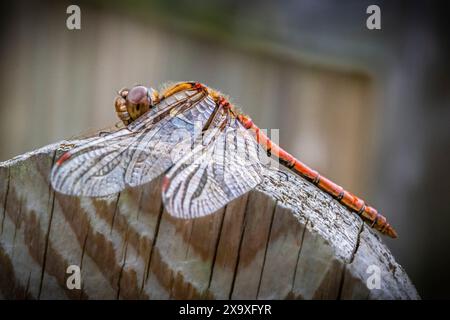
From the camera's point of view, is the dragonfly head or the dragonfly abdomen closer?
the dragonfly head

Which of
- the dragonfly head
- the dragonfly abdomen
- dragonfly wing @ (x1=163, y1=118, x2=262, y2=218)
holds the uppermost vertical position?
the dragonfly head

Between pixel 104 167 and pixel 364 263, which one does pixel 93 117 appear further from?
pixel 364 263

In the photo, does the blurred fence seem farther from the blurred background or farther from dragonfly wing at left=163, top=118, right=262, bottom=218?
dragonfly wing at left=163, top=118, right=262, bottom=218

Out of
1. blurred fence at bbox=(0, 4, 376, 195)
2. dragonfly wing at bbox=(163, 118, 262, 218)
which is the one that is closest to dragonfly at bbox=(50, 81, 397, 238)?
dragonfly wing at bbox=(163, 118, 262, 218)

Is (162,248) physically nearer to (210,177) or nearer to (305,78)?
(210,177)

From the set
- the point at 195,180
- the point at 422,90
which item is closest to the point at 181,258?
the point at 195,180

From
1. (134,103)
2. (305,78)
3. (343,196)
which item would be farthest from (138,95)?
(305,78)
